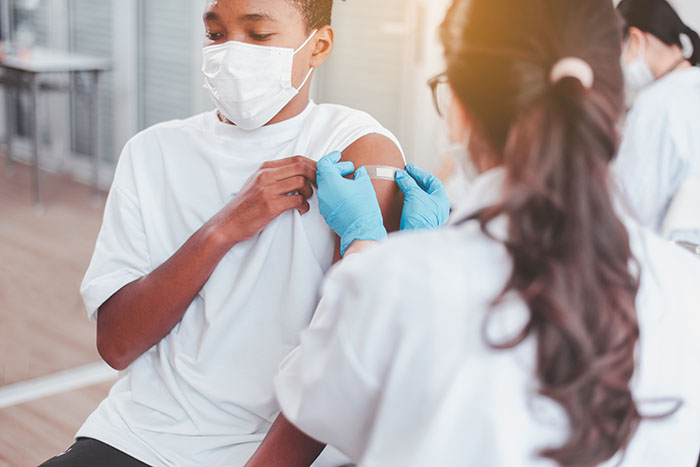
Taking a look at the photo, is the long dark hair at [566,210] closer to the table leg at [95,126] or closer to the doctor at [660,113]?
the doctor at [660,113]

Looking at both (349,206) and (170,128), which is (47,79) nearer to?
(170,128)

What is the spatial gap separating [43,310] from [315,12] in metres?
2.09

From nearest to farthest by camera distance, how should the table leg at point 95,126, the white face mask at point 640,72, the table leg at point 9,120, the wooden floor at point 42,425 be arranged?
1. the wooden floor at point 42,425
2. the white face mask at point 640,72
3. the table leg at point 95,126
4. the table leg at point 9,120

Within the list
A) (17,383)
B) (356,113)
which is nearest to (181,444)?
(356,113)

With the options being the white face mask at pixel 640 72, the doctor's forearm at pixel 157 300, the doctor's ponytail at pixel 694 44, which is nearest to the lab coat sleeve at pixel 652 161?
the white face mask at pixel 640 72

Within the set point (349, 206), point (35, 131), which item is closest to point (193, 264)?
point (349, 206)

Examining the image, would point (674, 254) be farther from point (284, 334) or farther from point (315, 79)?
point (315, 79)

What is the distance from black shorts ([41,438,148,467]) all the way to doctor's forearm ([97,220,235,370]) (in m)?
0.13

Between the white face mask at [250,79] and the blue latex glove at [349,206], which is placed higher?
the white face mask at [250,79]

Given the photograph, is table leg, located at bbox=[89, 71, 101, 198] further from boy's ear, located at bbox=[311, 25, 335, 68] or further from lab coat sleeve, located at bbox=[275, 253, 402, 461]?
lab coat sleeve, located at bbox=[275, 253, 402, 461]

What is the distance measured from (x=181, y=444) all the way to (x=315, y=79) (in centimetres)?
284

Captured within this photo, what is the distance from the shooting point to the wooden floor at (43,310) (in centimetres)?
221

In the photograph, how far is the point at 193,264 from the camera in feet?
3.73

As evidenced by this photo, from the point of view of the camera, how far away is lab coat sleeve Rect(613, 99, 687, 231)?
8.61 ft
